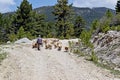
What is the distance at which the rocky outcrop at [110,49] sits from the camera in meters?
25.0

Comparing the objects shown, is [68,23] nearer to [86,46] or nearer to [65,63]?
[86,46]

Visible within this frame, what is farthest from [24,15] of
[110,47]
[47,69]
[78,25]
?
[47,69]

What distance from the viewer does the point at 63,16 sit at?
6812 cm

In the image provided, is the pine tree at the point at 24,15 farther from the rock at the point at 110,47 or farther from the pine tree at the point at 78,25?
the rock at the point at 110,47

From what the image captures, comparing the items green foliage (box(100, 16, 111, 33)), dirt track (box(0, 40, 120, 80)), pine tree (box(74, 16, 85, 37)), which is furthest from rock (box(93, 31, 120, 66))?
pine tree (box(74, 16, 85, 37))

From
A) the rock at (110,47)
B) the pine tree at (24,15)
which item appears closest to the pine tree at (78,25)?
the pine tree at (24,15)

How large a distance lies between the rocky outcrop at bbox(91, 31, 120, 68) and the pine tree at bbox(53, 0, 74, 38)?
108ft

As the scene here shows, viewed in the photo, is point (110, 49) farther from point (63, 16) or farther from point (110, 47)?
point (63, 16)

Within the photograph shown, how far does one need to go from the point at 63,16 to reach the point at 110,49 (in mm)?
40841

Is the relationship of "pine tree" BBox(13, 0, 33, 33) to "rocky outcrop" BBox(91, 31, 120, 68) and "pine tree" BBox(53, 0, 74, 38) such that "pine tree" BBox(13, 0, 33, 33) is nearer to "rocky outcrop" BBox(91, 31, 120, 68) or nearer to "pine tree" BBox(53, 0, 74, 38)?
"pine tree" BBox(53, 0, 74, 38)

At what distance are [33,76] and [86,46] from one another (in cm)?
1594

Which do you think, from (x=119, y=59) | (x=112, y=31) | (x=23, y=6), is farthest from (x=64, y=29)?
(x=119, y=59)

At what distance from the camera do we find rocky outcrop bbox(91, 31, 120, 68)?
82.0 ft

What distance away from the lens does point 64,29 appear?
6894cm
